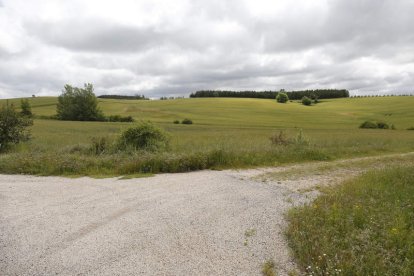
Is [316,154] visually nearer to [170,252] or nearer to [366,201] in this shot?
[366,201]

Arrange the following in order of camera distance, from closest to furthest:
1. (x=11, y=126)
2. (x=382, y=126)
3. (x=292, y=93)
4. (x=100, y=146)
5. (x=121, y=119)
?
(x=100, y=146) < (x=11, y=126) < (x=382, y=126) < (x=121, y=119) < (x=292, y=93)

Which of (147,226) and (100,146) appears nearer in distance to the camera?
(147,226)

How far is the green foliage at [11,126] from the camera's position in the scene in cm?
1734

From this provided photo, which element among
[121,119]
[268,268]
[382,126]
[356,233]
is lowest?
[382,126]

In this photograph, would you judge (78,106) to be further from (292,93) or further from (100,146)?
(292,93)

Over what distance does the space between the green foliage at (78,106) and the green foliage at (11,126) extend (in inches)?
2098

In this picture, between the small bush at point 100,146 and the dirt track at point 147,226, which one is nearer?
the dirt track at point 147,226

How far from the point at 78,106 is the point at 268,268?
245 feet

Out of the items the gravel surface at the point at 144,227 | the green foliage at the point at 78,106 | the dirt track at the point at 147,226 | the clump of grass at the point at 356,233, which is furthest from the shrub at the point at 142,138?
the green foliage at the point at 78,106

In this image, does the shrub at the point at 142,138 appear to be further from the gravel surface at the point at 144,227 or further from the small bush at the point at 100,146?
the gravel surface at the point at 144,227

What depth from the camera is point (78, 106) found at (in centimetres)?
7244

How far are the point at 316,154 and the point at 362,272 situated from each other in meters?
12.5

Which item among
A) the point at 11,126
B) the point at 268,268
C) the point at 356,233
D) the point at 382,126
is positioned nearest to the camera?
the point at 268,268

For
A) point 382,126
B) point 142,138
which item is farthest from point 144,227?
point 382,126
